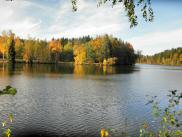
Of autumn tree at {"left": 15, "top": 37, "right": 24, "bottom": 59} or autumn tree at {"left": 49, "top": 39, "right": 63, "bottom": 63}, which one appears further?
autumn tree at {"left": 49, "top": 39, "right": 63, "bottom": 63}

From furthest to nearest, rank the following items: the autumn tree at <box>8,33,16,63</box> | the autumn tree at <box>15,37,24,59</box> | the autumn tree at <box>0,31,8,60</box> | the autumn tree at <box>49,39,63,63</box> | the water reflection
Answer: the autumn tree at <box>49,39,63,63</box>, the autumn tree at <box>15,37,24,59</box>, the autumn tree at <box>0,31,8,60</box>, the autumn tree at <box>8,33,16,63</box>, the water reflection

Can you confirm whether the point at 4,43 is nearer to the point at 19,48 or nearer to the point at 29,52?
the point at 19,48

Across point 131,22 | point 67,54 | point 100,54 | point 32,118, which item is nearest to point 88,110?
point 32,118

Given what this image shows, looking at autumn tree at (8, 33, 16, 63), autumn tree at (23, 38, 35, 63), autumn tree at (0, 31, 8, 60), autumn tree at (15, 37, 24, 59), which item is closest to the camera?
autumn tree at (8, 33, 16, 63)

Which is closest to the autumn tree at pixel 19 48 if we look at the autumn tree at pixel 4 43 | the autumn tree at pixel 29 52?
the autumn tree at pixel 29 52

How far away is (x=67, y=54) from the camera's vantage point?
15775cm

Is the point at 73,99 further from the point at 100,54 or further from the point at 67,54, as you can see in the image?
the point at 67,54

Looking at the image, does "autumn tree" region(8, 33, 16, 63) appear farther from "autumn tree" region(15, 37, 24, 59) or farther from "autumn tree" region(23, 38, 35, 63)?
"autumn tree" region(23, 38, 35, 63)

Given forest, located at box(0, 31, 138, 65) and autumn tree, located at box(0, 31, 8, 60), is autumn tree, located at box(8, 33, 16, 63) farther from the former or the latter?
autumn tree, located at box(0, 31, 8, 60)

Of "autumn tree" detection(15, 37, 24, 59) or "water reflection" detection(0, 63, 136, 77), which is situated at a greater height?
"autumn tree" detection(15, 37, 24, 59)

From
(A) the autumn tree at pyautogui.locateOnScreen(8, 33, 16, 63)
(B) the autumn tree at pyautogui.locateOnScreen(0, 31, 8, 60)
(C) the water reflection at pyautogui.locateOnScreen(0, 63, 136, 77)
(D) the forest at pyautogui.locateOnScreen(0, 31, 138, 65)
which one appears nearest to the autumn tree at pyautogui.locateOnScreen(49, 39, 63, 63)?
(D) the forest at pyautogui.locateOnScreen(0, 31, 138, 65)

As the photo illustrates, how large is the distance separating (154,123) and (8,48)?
91385 millimetres

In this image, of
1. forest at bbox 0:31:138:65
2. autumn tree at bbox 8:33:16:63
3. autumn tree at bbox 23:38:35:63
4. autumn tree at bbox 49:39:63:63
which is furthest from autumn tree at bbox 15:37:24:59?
autumn tree at bbox 49:39:63:63

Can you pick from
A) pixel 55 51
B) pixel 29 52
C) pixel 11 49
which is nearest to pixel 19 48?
pixel 29 52
